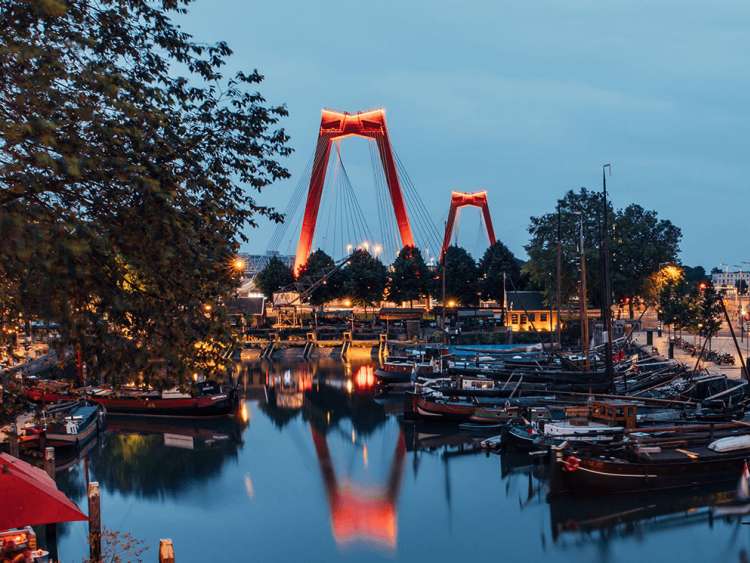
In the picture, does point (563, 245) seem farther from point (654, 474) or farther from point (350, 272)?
point (654, 474)

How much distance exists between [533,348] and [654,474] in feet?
81.9

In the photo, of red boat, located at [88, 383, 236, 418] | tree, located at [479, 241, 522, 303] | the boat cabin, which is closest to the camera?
the boat cabin

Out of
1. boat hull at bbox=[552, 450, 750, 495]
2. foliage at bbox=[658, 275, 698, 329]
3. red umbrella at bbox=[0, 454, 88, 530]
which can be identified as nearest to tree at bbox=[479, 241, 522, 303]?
foliage at bbox=[658, 275, 698, 329]

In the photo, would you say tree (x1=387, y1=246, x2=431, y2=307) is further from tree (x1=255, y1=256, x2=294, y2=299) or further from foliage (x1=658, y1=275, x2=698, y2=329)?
foliage (x1=658, y1=275, x2=698, y2=329)

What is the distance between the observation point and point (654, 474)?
17.1m

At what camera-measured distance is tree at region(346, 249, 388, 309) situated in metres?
56.7

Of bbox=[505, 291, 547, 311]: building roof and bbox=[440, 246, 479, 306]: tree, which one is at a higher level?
bbox=[440, 246, 479, 306]: tree

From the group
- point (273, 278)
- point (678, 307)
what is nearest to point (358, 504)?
point (678, 307)

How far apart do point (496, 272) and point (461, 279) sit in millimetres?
3019

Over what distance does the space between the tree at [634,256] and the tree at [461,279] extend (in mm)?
11738

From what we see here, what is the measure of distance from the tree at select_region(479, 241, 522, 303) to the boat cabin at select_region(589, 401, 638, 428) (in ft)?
127

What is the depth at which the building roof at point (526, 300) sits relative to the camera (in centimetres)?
5488

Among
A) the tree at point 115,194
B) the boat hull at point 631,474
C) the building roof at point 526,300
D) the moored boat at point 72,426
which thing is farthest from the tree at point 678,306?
the tree at point 115,194

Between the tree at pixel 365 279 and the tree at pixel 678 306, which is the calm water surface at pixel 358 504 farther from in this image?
the tree at pixel 365 279
